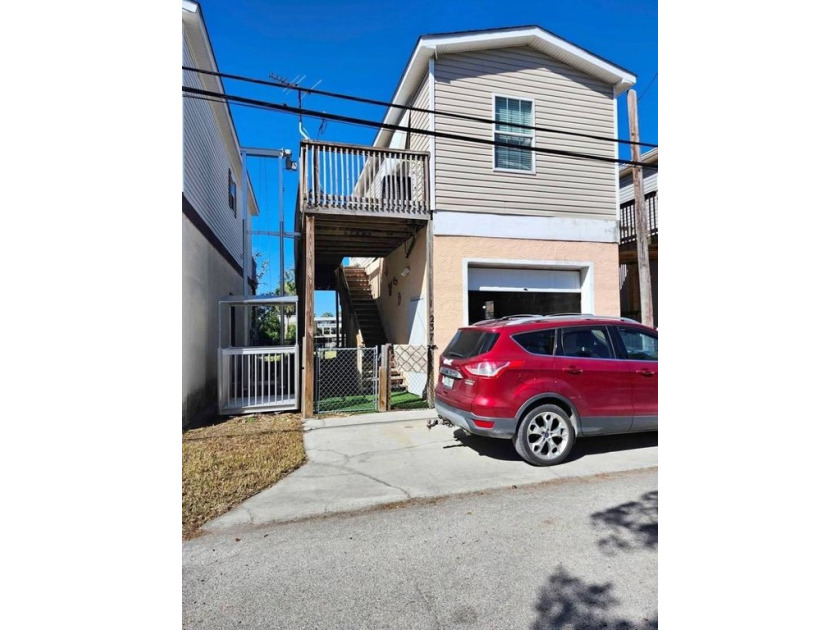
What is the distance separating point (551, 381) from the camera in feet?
17.0

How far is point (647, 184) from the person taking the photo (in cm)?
1495

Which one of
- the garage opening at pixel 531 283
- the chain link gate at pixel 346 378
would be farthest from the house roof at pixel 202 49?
the garage opening at pixel 531 283

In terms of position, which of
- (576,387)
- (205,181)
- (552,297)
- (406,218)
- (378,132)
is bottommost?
(576,387)

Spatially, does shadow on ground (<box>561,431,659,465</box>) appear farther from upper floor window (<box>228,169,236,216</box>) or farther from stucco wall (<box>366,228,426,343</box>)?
upper floor window (<box>228,169,236,216</box>)

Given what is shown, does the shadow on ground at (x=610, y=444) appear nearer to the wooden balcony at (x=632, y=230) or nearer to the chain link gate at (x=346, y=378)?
the chain link gate at (x=346, y=378)

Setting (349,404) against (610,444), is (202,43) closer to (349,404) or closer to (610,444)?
(349,404)

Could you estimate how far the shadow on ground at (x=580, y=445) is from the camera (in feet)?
18.3

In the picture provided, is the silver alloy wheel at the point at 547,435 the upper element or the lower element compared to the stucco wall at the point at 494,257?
lower

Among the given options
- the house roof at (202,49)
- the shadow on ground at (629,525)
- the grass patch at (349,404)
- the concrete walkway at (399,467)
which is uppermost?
the house roof at (202,49)

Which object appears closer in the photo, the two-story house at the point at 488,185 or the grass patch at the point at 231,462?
the grass patch at the point at 231,462

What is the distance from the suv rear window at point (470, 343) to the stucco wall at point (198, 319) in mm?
4448

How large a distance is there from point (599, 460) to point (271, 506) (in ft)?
12.2

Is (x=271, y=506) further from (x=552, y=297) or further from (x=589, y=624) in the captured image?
(x=552, y=297)


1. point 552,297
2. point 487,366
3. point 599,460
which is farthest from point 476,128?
point 599,460
